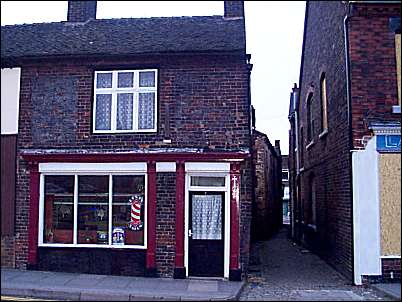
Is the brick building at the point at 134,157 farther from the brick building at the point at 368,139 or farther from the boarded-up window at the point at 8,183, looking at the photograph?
the brick building at the point at 368,139

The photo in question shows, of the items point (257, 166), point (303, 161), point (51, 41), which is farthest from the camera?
point (257, 166)

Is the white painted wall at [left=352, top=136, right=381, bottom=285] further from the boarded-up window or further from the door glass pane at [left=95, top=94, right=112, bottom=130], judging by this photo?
the boarded-up window

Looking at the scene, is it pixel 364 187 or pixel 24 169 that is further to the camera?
pixel 24 169

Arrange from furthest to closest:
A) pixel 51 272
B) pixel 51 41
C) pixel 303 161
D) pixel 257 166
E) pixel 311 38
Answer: pixel 257 166 → pixel 303 161 → pixel 311 38 → pixel 51 41 → pixel 51 272

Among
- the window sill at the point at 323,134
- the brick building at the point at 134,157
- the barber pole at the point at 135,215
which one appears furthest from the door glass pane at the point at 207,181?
the window sill at the point at 323,134

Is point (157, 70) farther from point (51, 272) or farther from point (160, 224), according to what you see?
point (51, 272)

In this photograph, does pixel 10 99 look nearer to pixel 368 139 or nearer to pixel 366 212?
pixel 368 139

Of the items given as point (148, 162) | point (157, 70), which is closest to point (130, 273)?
point (148, 162)

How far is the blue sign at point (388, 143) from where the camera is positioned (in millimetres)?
13469

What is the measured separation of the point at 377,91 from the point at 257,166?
12.9 m

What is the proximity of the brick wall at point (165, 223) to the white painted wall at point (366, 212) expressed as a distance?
15.8ft

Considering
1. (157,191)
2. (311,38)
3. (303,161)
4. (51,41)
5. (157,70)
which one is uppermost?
(311,38)

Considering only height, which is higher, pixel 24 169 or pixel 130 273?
pixel 24 169

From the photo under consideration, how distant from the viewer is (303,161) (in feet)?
80.4
